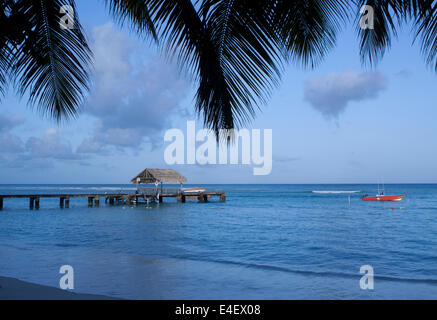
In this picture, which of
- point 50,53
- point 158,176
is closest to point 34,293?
point 50,53

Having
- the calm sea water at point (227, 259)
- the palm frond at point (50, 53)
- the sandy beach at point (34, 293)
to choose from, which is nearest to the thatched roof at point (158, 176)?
the calm sea water at point (227, 259)

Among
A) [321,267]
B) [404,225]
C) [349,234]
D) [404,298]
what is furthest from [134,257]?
[404,225]

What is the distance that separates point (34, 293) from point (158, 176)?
105ft

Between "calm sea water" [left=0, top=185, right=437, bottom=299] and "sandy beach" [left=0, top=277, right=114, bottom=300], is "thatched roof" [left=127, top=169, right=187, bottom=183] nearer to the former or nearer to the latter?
"calm sea water" [left=0, top=185, right=437, bottom=299]

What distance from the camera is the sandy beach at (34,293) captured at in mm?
7172

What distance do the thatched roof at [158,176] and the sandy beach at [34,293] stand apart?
102 feet

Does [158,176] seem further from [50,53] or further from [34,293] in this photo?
[50,53]

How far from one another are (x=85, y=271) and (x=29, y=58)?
8531 millimetres

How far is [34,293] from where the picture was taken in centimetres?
752

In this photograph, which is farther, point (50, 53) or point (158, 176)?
point (158, 176)

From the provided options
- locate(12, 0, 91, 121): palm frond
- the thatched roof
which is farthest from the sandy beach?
the thatched roof

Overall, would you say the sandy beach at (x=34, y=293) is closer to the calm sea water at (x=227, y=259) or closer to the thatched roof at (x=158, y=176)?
the calm sea water at (x=227, y=259)

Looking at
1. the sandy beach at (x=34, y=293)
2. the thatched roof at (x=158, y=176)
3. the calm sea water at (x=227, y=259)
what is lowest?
the calm sea water at (x=227, y=259)

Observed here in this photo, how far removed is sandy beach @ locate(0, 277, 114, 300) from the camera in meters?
7.17
